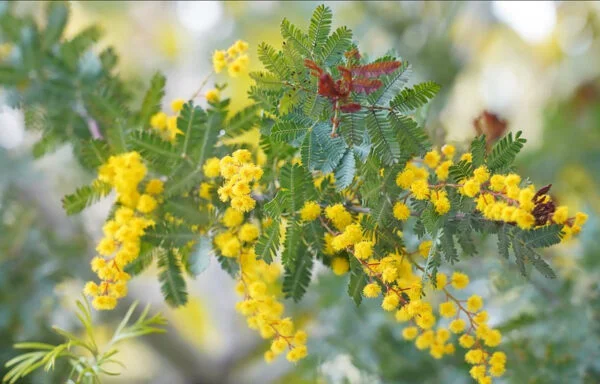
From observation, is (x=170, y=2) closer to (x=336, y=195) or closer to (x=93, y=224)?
(x=93, y=224)

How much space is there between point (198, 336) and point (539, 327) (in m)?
1.96

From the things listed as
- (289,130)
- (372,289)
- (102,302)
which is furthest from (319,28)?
(102,302)

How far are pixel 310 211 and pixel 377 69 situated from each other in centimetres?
21

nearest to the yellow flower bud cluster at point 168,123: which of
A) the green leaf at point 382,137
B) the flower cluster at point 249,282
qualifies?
the flower cluster at point 249,282

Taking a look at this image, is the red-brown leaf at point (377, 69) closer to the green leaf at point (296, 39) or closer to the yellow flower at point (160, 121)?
the green leaf at point (296, 39)

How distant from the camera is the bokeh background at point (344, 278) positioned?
124 cm

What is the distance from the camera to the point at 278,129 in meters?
0.73

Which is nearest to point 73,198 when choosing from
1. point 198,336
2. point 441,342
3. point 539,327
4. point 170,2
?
point 441,342

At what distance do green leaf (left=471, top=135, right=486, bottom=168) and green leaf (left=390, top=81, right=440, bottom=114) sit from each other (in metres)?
0.08

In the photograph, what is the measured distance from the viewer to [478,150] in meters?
0.72

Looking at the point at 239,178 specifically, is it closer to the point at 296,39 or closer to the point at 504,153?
the point at 296,39

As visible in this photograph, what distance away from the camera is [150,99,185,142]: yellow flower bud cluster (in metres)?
0.91

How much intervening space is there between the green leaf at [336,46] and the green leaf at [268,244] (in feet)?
0.76

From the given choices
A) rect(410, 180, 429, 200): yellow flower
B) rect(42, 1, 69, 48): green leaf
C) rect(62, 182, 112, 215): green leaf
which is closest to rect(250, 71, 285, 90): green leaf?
rect(410, 180, 429, 200): yellow flower
